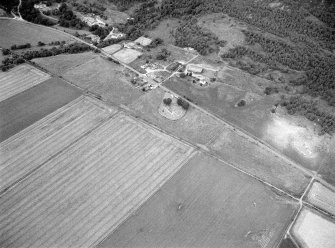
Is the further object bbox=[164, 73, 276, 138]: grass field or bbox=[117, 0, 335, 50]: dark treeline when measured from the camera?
bbox=[117, 0, 335, 50]: dark treeline

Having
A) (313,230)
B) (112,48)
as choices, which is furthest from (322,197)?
(112,48)

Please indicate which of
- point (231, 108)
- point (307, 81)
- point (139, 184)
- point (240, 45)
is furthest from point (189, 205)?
point (240, 45)

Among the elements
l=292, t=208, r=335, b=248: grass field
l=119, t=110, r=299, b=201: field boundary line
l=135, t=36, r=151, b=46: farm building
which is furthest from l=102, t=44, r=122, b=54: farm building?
l=292, t=208, r=335, b=248: grass field

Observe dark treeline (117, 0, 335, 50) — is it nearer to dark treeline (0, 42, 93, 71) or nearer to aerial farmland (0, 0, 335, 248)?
aerial farmland (0, 0, 335, 248)

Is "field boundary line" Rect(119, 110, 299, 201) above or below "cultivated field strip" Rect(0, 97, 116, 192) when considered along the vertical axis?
below

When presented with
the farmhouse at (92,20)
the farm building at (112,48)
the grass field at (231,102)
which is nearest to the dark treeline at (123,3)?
the farmhouse at (92,20)

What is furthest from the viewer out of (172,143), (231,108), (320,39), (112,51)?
(320,39)

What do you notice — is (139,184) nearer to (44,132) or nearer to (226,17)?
(44,132)

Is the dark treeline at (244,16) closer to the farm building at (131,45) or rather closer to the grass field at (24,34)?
the farm building at (131,45)
